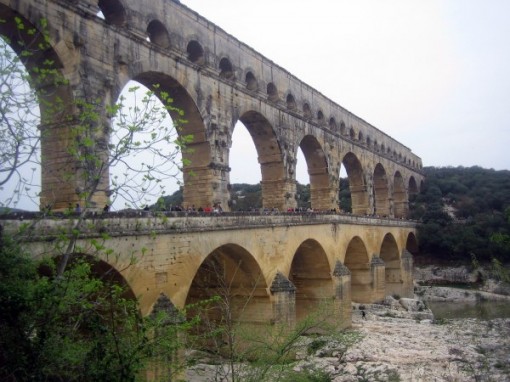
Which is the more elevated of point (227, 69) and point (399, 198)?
point (227, 69)

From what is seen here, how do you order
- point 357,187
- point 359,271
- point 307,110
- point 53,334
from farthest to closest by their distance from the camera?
point 357,187 → point 359,271 → point 307,110 → point 53,334

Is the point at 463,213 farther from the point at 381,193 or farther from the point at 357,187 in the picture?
the point at 357,187

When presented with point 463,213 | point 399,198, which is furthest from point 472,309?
point 463,213

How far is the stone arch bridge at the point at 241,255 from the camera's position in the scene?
387 inches

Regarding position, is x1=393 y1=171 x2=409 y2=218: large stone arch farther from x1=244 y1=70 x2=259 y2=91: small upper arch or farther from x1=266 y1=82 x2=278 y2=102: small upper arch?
x1=244 y1=70 x2=259 y2=91: small upper arch

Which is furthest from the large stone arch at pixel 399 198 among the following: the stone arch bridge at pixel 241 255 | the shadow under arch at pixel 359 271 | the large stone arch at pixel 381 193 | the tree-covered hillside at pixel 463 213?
the shadow under arch at pixel 359 271

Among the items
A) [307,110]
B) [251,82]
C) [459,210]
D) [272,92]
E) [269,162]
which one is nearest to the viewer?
[251,82]

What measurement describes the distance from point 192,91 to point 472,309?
2258 cm

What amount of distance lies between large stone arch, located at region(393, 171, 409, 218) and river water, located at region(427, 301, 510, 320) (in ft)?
41.5

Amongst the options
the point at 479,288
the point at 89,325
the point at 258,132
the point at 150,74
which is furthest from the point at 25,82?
the point at 479,288

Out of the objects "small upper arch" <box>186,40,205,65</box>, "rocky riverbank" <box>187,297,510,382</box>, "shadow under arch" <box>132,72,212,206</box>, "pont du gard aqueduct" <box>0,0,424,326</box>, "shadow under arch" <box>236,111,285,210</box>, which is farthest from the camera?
"shadow under arch" <box>236,111,285,210</box>

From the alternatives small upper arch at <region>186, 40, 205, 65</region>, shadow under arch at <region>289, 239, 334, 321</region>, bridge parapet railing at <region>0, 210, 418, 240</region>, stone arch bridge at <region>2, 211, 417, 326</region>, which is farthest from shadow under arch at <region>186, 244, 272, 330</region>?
small upper arch at <region>186, 40, 205, 65</region>

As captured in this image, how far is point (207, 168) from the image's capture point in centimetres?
1733

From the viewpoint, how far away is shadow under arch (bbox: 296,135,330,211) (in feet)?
89.9
